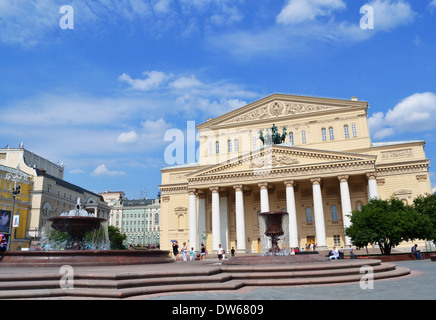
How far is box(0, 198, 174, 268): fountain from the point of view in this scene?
12234 millimetres

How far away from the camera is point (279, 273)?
1031 cm

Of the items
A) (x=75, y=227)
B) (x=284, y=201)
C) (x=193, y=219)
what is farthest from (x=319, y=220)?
(x=75, y=227)

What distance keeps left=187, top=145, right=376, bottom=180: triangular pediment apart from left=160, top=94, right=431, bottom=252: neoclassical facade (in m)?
0.10

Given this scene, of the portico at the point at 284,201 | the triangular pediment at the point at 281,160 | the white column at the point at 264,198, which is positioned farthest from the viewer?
the white column at the point at 264,198

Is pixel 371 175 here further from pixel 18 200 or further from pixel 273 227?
pixel 18 200

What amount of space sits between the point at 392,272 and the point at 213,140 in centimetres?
3765

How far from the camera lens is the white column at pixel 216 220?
127ft

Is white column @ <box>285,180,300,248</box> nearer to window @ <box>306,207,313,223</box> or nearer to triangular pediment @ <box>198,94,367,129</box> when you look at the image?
window @ <box>306,207,313,223</box>

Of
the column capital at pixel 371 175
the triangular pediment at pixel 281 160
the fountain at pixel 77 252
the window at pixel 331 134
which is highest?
the window at pixel 331 134

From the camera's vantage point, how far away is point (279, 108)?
45.9 metres

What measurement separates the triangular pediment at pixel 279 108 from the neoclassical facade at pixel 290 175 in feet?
0.40

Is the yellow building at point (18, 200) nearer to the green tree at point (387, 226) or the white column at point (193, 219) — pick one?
the white column at point (193, 219)

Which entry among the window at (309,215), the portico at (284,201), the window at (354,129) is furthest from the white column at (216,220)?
the window at (354,129)
